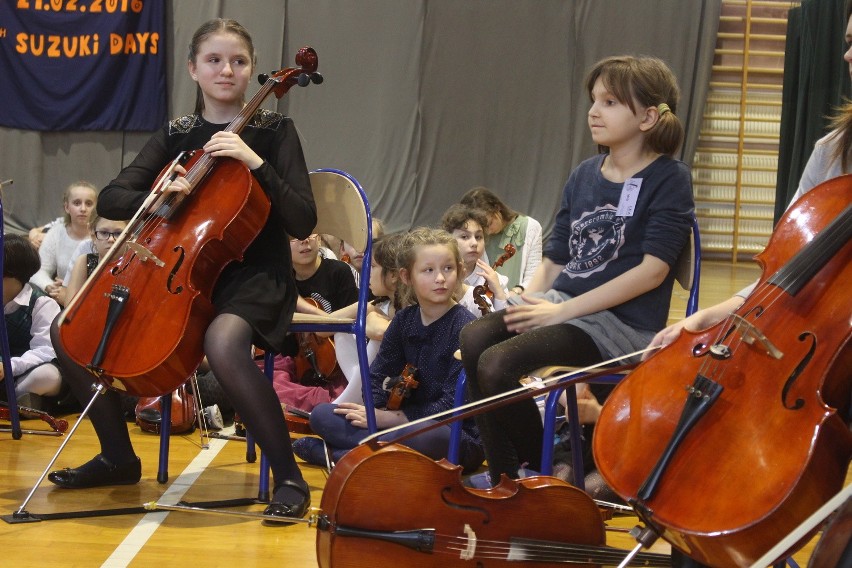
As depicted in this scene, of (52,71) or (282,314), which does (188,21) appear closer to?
(52,71)

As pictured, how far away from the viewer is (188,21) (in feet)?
27.4

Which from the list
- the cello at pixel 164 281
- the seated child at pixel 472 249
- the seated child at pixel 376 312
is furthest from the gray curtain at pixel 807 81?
the cello at pixel 164 281

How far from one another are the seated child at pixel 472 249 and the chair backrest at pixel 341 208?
78 centimetres

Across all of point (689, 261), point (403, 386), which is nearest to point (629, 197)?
point (689, 261)

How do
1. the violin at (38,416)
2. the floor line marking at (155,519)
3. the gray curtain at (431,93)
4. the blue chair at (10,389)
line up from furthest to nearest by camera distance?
the gray curtain at (431,93) → the violin at (38,416) → the blue chair at (10,389) → the floor line marking at (155,519)

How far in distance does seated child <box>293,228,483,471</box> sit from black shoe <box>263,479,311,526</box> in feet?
1.68

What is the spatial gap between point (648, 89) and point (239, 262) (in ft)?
3.36

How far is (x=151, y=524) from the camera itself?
7.11 ft

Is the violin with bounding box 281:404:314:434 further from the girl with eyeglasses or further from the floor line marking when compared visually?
the girl with eyeglasses

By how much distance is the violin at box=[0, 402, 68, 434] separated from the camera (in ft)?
10.0

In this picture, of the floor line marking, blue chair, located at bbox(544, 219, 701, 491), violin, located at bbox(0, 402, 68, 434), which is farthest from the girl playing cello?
violin, located at bbox(0, 402, 68, 434)

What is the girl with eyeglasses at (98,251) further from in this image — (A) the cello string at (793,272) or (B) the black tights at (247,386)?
(A) the cello string at (793,272)

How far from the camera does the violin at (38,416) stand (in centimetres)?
306

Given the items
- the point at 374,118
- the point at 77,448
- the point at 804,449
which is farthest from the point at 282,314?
the point at 374,118
